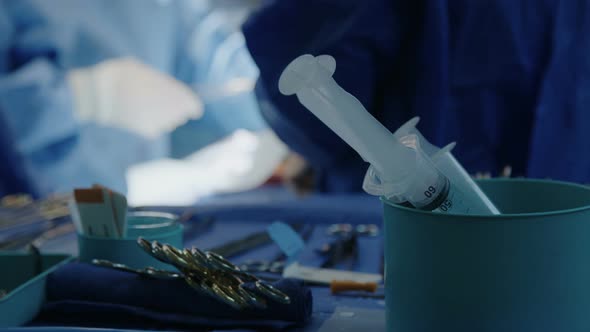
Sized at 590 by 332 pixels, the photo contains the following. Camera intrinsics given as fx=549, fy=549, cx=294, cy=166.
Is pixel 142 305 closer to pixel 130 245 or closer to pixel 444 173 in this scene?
pixel 130 245

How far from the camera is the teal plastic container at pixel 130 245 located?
0.42 metres

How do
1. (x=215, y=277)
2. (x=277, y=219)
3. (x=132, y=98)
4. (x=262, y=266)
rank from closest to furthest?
(x=215, y=277) < (x=262, y=266) < (x=277, y=219) < (x=132, y=98)

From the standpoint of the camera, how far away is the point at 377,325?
35 centimetres

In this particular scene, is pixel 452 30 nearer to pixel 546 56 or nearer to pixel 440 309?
pixel 546 56

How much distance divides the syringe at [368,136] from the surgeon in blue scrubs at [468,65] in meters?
0.59

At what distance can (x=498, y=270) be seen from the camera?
0.25m

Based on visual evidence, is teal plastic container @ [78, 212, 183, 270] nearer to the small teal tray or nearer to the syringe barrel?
the small teal tray

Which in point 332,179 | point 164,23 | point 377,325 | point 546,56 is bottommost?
point 377,325

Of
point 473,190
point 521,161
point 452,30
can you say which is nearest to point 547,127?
point 521,161

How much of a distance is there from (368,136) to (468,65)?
26.0 inches

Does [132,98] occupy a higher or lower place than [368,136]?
higher

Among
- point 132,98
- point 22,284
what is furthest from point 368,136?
point 132,98

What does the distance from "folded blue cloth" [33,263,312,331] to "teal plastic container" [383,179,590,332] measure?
103mm

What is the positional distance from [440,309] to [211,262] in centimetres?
16
